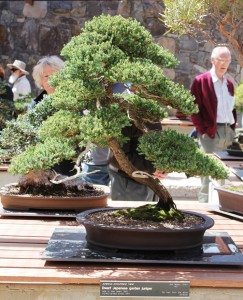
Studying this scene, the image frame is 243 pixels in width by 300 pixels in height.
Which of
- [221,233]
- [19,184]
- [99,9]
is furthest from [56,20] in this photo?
[221,233]

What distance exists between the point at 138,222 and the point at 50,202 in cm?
59

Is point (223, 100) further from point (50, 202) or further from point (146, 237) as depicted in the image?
point (146, 237)

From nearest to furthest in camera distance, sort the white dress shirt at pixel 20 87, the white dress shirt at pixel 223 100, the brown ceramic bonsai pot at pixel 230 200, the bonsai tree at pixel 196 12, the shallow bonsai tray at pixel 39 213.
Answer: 1. the shallow bonsai tray at pixel 39 213
2. the brown ceramic bonsai pot at pixel 230 200
3. the bonsai tree at pixel 196 12
4. the white dress shirt at pixel 223 100
5. the white dress shirt at pixel 20 87

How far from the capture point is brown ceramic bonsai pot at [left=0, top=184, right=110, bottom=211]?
2.31m

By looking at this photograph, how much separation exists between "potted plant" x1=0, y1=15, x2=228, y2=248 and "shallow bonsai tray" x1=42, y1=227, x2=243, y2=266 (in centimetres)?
4

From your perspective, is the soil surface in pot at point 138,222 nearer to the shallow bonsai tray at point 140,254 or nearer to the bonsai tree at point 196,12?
the shallow bonsai tray at point 140,254

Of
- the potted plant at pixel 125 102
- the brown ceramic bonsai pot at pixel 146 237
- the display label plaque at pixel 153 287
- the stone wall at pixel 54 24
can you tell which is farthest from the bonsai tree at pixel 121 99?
the stone wall at pixel 54 24

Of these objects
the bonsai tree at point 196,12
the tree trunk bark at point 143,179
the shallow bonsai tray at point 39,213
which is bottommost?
the shallow bonsai tray at point 39,213

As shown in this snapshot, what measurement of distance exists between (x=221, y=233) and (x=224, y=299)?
1.36 ft

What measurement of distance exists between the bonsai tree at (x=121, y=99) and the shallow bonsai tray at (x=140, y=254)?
0.13 metres

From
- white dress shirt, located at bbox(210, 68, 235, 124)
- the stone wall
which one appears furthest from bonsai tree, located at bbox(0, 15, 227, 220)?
the stone wall

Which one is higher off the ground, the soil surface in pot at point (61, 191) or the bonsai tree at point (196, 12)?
the bonsai tree at point (196, 12)

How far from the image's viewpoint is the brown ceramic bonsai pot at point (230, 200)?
7.82 feet

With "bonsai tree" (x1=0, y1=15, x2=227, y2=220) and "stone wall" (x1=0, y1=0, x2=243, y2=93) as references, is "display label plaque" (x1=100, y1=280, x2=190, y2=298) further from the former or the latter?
"stone wall" (x1=0, y1=0, x2=243, y2=93)
